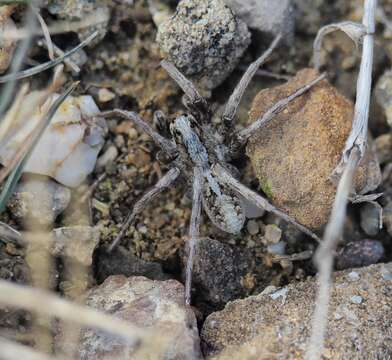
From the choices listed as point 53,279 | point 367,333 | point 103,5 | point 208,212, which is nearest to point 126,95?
point 103,5

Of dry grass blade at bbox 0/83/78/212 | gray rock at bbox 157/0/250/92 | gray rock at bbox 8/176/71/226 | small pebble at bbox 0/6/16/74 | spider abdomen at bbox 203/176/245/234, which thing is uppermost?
small pebble at bbox 0/6/16/74

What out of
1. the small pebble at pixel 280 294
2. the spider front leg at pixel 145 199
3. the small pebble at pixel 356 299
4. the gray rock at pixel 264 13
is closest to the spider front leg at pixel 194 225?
the spider front leg at pixel 145 199

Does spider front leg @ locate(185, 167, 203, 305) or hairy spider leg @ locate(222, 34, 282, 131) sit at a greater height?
hairy spider leg @ locate(222, 34, 282, 131)

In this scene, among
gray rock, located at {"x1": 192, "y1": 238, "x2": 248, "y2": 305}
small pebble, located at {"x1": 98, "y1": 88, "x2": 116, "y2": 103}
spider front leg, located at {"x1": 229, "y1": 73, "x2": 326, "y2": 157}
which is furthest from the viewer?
small pebble, located at {"x1": 98, "y1": 88, "x2": 116, "y2": 103}

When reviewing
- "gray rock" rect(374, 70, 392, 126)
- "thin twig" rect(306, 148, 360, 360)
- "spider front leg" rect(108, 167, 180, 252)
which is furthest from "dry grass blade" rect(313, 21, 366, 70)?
"spider front leg" rect(108, 167, 180, 252)

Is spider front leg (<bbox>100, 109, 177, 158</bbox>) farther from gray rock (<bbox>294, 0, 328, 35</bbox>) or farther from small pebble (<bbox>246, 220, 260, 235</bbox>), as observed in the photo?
gray rock (<bbox>294, 0, 328, 35</bbox>)

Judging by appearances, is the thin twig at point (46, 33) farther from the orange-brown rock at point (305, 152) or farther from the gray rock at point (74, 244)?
the orange-brown rock at point (305, 152)
